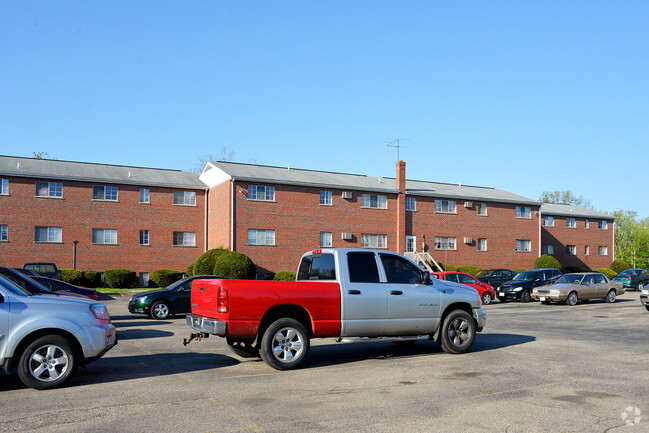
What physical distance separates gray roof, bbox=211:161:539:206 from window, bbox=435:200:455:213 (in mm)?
576

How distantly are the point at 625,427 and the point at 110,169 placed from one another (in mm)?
40849

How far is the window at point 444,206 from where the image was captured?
4581 cm

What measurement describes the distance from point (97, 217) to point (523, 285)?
26.9m

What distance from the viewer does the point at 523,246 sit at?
50250 millimetres

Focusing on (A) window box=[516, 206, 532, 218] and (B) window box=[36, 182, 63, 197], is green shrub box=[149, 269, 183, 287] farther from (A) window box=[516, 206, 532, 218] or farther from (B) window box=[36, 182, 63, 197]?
(A) window box=[516, 206, 532, 218]

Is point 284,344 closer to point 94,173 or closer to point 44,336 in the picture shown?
point 44,336

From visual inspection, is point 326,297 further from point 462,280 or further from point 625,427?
point 462,280

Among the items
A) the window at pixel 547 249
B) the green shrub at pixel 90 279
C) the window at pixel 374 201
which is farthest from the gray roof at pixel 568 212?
the green shrub at pixel 90 279

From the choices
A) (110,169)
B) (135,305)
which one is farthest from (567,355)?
(110,169)

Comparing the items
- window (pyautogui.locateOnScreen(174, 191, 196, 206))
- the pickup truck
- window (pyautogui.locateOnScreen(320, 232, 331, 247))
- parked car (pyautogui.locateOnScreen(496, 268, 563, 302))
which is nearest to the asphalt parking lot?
the pickup truck

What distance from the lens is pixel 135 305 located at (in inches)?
757

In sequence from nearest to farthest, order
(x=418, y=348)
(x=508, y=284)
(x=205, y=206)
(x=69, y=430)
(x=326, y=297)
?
(x=69, y=430) < (x=326, y=297) < (x=418, y=348) < (x=508, y=284) < (x=205, y=206)

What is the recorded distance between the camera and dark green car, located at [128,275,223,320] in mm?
19156

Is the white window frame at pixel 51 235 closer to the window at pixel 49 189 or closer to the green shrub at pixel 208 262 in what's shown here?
the window at pixel 49 189
